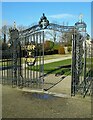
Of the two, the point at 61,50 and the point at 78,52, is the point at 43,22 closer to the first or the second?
the point at 78,52

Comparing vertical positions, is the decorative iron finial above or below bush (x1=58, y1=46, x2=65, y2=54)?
above

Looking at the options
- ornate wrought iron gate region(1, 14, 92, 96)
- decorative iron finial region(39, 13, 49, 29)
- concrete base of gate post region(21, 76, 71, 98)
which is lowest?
concrete base of gate post region(21, 76, 71, 98)

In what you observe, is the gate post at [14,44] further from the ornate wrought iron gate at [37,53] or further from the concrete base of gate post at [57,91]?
the concrete base of gate post at [57,91]

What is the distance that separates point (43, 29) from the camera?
1165 cm

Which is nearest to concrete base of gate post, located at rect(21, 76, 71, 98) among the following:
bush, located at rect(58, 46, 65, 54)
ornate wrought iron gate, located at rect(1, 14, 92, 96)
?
ornate wrought iron gate, located at rect(1, 14, 92, 96)

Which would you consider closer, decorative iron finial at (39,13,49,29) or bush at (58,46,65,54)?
decorative iron finial at (39,13,49,29)

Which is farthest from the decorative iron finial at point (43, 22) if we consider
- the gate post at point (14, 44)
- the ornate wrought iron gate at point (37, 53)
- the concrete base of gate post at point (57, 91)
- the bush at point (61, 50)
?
the bush at point (61, 50)

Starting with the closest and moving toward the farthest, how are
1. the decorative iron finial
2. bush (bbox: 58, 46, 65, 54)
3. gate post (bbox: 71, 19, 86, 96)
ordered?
gate post (bbox: 71, 19, 86, 96) → the decorative iron finial → bush (bbox: 58, 46, 65, 54)

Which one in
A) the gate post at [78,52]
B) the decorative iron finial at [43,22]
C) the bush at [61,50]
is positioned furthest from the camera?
the bush at [61,50]

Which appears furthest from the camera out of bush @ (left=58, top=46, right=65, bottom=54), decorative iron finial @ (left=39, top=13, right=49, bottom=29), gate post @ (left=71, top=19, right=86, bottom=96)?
bush @ (left=58, top=46, right=65, bottom=54)

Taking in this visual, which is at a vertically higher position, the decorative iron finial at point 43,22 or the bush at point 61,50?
the decorative iron finial at point 43,22

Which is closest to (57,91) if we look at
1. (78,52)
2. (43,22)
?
(78,52)

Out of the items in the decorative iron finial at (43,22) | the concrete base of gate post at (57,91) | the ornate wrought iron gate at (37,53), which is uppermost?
the decorative iron finial at (43,22)

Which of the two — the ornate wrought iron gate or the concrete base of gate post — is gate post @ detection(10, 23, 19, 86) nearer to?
the ornate wrought iron gate
